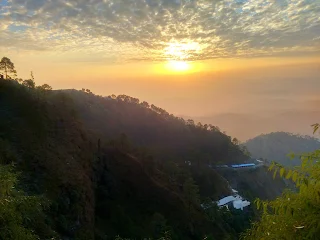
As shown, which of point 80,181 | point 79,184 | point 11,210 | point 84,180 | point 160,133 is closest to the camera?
point 11,210

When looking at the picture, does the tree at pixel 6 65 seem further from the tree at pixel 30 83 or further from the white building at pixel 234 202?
the white building at pixel 234 202

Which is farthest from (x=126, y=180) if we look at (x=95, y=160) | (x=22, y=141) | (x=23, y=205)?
(x=23, y=205)

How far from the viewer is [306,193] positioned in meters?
3.17

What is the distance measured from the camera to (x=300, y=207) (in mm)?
3178

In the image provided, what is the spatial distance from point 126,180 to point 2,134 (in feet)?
60.6

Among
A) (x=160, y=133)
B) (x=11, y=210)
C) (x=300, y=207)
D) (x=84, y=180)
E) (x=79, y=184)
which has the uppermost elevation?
(x=300, y=207)

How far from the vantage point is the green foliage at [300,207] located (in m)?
3.08

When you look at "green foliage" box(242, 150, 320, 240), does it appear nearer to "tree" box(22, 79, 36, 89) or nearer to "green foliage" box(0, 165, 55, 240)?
"green foliage" box(0, 165, 55, 240)

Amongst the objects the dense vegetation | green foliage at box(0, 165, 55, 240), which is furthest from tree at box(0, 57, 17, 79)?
green foliage at box(0, 165, 55, 240)

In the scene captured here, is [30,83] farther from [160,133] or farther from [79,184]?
[160,133]

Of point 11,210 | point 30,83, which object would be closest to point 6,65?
point 30,83

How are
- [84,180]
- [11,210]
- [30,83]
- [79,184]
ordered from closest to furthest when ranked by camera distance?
[11,210]
[79,184]
[84,180]
[30,83]

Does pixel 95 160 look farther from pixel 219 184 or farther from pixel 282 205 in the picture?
pixel 219 184

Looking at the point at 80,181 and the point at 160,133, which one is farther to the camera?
the point at 160,133
